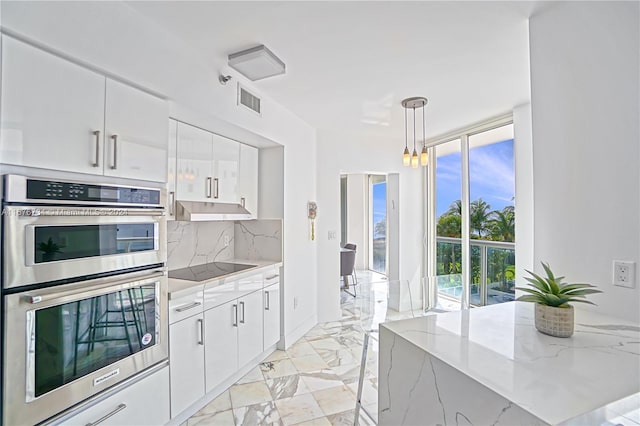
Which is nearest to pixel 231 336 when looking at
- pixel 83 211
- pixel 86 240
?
pixel 86 240

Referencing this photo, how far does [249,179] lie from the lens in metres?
3.33

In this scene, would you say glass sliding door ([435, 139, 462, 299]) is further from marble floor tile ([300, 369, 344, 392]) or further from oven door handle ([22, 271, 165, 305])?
oven door handle ([22, 271, 165, 305])

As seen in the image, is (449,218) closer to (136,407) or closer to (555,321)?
(555,321)

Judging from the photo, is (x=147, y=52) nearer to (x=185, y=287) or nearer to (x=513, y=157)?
(x=185, y=287)

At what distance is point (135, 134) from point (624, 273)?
2603 millimetres

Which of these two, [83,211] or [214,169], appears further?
[214,169]

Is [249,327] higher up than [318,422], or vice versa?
[249,327]

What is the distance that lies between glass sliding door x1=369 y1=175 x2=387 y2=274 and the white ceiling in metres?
4.17

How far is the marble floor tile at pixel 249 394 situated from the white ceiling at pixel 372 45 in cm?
256

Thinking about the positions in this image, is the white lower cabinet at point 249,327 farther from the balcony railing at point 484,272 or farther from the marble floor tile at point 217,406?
the balcony railing at point 484,272

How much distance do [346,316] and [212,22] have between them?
12.5 feet

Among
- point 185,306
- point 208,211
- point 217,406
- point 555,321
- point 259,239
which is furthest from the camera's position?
point 259,239

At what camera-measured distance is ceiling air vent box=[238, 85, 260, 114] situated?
2.64m

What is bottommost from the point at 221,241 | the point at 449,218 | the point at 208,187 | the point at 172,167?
the point at 221,241
